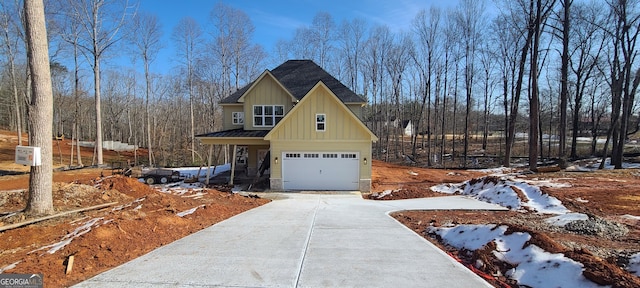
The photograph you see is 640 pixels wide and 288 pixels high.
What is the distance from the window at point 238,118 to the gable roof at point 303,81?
2.88 feet

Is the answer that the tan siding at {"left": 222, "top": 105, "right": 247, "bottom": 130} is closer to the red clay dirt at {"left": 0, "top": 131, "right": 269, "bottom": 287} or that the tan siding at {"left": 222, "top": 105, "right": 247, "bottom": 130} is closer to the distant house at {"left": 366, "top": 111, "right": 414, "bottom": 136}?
the red clay dirt at {"left": 0, "top": 131, "right": 269, "bottom": 287}

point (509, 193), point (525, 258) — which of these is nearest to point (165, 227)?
point (525, 258)

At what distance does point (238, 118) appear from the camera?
20484 mm

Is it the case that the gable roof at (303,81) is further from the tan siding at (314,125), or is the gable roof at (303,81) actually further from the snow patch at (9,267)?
the snow patch at (9,267)

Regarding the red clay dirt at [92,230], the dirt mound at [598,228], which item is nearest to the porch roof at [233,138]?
the red clay dirt at [92,230]

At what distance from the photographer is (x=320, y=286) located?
4.14 meters

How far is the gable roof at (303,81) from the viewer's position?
67.0 feet

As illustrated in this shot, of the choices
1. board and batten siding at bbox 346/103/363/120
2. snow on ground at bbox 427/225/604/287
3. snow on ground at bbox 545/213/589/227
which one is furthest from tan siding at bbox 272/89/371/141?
snow on ground at bbox 427/225/604/287

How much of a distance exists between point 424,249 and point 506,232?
1.50 m

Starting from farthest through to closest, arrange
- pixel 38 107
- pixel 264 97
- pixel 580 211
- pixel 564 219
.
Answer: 1. pixel 264 97
2. pixel 580 211
3. pixel 38 107
4. pixel 564 219

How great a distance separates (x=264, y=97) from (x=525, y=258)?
53.7ft

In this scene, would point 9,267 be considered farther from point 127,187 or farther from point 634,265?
Answer: point 634,265

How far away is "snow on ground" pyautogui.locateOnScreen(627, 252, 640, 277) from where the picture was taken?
154 inches

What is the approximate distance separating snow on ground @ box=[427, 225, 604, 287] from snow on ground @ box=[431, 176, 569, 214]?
4.77 meters
